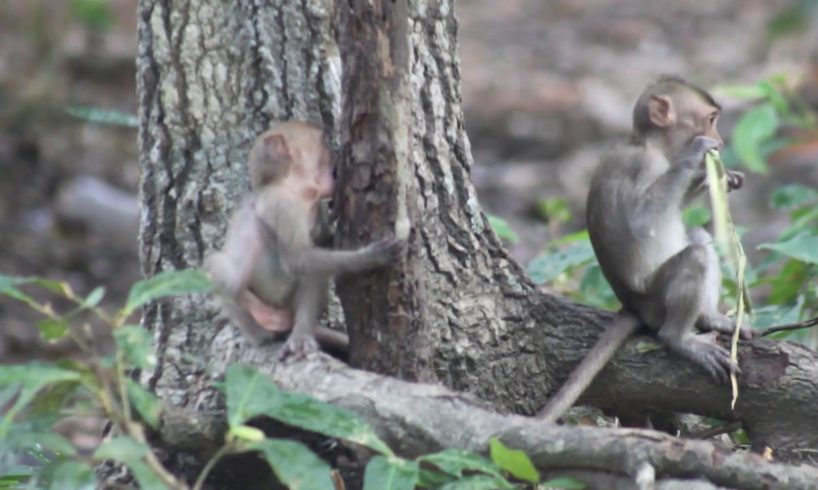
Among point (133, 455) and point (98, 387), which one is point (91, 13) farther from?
point (133, 455)

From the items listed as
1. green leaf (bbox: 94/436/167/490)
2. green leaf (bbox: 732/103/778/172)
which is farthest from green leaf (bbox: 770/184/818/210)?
green leaf (bbox: 94/436/167/490)

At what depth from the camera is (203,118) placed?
5211mm

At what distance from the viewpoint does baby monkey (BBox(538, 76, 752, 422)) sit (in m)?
5.48

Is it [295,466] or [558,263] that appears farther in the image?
[558,263]

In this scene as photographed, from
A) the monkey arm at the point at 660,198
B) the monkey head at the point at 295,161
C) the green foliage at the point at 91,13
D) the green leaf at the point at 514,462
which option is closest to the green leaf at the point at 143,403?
the green leaf at the point at 514,462

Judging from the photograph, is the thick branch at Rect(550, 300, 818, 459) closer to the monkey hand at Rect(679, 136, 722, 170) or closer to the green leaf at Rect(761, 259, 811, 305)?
the monkey hand at Rect(679, 136, 722, 170)

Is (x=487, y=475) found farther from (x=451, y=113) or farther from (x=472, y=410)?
(x=451, y=113)

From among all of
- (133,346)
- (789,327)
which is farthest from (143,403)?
(789,327)

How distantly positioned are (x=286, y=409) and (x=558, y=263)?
2512 millimetres

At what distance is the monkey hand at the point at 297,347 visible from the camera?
192 inches

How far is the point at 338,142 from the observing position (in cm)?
509

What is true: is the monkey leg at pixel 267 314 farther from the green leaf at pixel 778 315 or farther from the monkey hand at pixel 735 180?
the green leaf at pixel 778 315

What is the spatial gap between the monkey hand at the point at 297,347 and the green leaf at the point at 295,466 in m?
0.99

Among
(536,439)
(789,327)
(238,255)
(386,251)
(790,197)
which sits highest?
(790,197)
